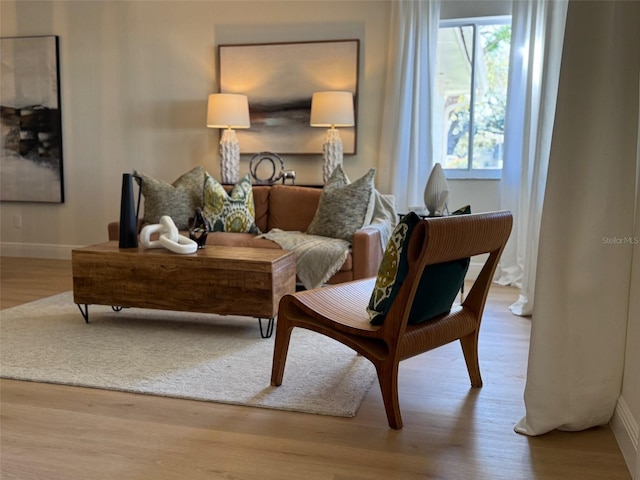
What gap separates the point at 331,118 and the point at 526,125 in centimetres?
150

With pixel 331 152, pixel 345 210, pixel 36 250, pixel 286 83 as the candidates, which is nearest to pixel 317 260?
pixel 345 210

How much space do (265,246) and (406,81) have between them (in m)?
1.87

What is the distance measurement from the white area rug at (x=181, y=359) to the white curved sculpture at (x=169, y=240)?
1.56 feet

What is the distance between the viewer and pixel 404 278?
199 centimetres

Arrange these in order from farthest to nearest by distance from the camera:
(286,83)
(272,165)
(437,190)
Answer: (272,165), (286,83), (437,190)

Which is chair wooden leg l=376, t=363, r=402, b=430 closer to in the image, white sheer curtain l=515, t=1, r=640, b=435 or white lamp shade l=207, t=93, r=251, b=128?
white sheer curtain l=515, t=1, r=640, b=435

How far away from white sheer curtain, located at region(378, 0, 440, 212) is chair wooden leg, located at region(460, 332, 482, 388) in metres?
2.43

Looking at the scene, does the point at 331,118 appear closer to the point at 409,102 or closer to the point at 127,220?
the point at 409,102

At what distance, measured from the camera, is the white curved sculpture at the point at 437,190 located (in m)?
3.55

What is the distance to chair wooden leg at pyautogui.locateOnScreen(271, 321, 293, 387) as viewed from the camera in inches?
93.5

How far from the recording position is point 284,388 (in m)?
2.43

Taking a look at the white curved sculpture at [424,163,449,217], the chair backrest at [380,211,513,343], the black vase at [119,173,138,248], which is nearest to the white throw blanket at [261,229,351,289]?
the white curved sculpture at [424,163,449,217]

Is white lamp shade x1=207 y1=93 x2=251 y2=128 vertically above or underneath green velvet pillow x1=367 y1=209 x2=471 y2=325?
above

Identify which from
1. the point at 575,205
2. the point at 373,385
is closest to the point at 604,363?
the point at 575,205
